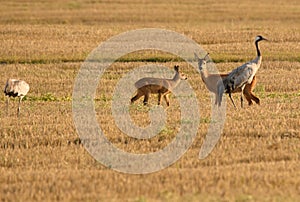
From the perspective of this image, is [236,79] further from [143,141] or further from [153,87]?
[143,141]

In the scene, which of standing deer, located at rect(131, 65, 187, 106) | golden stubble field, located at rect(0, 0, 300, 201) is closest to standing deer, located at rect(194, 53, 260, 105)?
golden stubble field, located at rect(0, 0, 300, 201)

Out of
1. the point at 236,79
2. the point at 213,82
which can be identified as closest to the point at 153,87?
the point at 213,82

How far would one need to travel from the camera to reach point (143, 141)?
12734 mm

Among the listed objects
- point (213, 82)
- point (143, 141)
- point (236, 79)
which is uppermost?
point (213, 82)

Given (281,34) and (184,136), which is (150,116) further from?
(281,34)

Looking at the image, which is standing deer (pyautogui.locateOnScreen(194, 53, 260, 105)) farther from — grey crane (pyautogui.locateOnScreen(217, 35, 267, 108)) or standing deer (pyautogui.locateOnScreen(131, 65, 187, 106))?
standing deer (pyautogui.locateOnScreen(131, 65, 187, 106))

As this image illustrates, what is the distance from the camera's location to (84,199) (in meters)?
9.04

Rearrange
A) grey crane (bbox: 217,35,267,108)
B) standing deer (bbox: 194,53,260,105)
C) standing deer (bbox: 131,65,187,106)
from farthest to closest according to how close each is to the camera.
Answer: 1. standing deer (bbox: 131,65,187,106)
2. standing deer (bbox: 194,53,260,105)
3. grey crane (bbox: 217,35,267,108)

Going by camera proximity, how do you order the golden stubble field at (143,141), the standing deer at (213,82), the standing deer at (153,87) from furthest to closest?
1. the standing deer at (153,87)
2. the standing deer at (213,82)
3. the golden stubble field at (143,141)

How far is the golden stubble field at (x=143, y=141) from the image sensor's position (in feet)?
31.0

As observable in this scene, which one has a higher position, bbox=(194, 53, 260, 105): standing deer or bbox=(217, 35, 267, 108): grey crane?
bbox=(194, 53, 260, 105): standing deer

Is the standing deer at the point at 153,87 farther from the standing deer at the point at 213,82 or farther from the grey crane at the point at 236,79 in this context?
the grey crane at the point at 236,79

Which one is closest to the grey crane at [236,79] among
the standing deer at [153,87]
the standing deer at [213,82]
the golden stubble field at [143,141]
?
the standing deer at [213,82]

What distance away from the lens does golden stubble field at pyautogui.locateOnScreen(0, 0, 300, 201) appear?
372 inches
